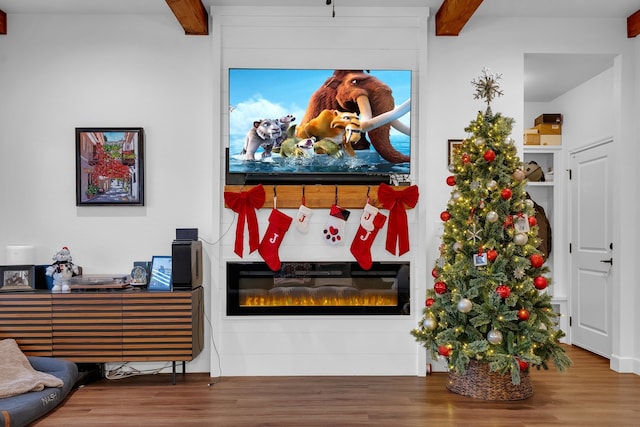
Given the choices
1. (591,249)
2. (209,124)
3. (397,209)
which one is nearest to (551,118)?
(591,249)

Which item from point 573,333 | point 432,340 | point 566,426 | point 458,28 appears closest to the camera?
point 566,426

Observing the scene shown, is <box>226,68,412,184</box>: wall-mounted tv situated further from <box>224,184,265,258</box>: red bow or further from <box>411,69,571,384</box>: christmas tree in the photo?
<box>411,69,571,384</box>: christmas tree

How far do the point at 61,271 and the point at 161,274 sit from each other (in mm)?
748

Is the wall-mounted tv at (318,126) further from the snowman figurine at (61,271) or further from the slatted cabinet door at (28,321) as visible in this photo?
the slatted cabinet door at (28,321)

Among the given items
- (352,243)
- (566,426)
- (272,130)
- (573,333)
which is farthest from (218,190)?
(573,333)

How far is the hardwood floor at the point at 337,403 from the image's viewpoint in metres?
3.37

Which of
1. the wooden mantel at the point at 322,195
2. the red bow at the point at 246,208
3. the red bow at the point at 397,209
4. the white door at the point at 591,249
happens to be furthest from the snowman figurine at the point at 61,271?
the white door at the point at 591,249

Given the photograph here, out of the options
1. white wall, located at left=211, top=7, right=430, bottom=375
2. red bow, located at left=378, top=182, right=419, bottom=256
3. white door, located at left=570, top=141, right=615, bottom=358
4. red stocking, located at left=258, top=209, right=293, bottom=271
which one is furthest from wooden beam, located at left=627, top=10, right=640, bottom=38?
red stocking, located at left=258, top=209, right=293, bottom=271

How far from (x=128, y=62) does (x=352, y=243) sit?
2347 millimetres

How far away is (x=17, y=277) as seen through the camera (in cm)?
425

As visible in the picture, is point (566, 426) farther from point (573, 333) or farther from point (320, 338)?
point (573, 333)

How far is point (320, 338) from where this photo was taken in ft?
14.7

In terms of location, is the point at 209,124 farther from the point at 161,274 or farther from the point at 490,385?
the point at 490,385

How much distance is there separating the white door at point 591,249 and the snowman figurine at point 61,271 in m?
4.43
